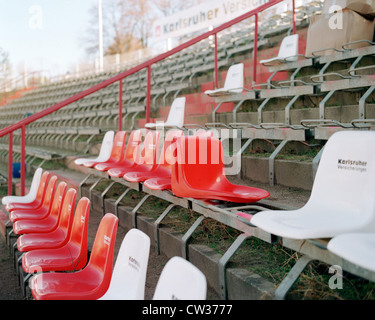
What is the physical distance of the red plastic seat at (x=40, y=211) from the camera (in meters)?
3.79

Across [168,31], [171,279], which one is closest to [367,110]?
[171,279]

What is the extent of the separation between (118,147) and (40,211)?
1.06 meters

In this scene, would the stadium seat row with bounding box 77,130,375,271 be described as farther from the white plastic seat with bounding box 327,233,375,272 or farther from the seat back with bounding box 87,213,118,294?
the seat back with bounding box 87,213,118,294

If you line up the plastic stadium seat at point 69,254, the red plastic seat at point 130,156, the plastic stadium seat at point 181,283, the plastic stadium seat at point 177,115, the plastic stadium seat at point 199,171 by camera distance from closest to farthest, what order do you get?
the plastic stadium seat at point 181,283 < the plastic stadium seat at point 69,254 < the plastic stadium seat at point 199,171 < the red plastic seat at point 130,156 < the plastic stadium seat at point 177,115

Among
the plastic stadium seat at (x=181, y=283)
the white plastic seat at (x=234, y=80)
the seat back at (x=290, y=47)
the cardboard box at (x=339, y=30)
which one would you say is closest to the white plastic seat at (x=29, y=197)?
the white plastic seat at (x=234, y=80)

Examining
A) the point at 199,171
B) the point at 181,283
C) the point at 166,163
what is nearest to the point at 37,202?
the point at 166,163

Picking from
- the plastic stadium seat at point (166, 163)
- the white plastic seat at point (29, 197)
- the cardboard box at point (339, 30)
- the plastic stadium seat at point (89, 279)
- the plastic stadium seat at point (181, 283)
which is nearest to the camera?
the plastic stadium seat at point (181, 283)

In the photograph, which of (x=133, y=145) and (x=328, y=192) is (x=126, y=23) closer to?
(x=133, y=145)

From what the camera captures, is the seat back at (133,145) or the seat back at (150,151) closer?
the seat back at (150,151)

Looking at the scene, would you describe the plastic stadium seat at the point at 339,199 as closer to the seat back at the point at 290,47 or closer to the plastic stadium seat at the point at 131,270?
the plastic stadium seat at the point at 131,270

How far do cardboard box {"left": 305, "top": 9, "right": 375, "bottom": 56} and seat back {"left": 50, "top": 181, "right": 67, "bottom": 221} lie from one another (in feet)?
9.17

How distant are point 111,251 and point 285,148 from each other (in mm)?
1914

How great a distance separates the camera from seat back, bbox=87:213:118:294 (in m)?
2.19

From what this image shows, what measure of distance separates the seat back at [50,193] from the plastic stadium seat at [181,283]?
8.54 ft
